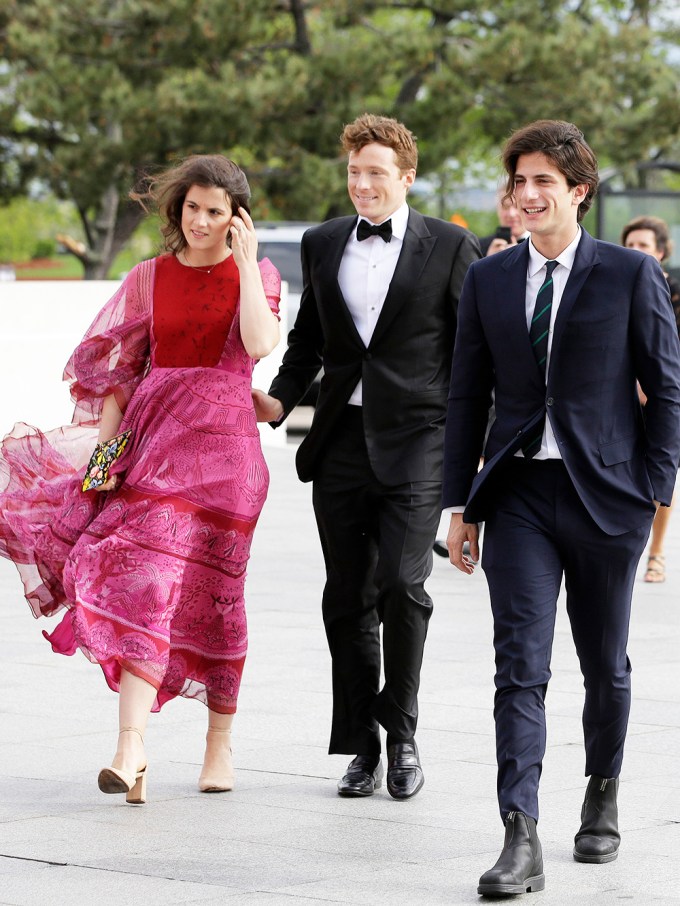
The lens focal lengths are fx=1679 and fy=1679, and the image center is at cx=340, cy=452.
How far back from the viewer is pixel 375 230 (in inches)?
204

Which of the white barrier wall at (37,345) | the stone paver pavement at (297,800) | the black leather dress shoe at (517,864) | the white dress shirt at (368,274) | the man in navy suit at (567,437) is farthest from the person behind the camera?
the white barrier wall at (37,345)

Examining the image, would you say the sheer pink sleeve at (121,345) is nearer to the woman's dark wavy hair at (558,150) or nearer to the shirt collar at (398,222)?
the shirt collar at (398,222)

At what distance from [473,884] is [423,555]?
1.26m

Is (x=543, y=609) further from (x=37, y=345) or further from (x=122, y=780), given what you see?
(x=37, y=345)

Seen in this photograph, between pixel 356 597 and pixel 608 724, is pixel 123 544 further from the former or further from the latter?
pixel 608 724

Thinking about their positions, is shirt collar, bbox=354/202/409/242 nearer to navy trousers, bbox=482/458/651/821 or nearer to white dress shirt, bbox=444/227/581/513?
white dress shirt, bbox=444/227/581/513

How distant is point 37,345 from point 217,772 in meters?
10.4

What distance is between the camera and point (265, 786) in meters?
5.09

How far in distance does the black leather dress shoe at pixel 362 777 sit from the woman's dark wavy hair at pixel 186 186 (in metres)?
1.65

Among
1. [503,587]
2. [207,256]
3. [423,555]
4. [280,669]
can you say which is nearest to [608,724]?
[503,587]

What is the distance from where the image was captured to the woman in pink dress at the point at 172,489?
16.2ft

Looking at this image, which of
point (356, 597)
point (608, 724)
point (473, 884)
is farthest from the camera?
point (356, 597)

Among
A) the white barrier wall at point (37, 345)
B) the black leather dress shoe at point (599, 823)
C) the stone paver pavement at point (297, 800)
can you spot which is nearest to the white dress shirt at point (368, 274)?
the stone paver pavement at point (297, 800)

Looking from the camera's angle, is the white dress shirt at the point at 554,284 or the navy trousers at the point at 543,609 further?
the white dress shirt at the point at 554,284
